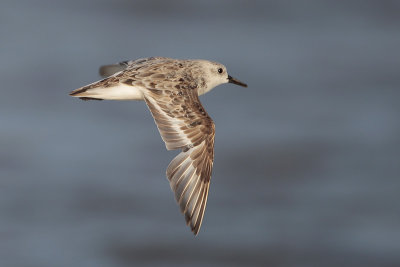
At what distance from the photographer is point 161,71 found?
6785 mm

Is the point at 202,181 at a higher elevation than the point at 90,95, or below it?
below

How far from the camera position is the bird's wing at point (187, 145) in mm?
6044

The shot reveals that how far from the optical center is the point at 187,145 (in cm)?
620

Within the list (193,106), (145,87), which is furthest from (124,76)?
(193,106)

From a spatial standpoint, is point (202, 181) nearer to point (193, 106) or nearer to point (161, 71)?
point (193, 106)

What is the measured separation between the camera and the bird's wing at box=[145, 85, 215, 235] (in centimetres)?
604

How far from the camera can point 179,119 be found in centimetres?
625

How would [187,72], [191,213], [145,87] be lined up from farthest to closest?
[187,72], [145,87], [191,213]

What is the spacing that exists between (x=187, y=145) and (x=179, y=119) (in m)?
0.21

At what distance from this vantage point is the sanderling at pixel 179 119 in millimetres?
6066

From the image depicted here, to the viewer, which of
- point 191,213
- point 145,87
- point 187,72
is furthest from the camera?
point 187,72

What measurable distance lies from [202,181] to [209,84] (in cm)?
124

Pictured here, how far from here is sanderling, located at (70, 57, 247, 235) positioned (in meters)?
6.07

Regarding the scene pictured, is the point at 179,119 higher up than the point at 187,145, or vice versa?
the point at 179,119
